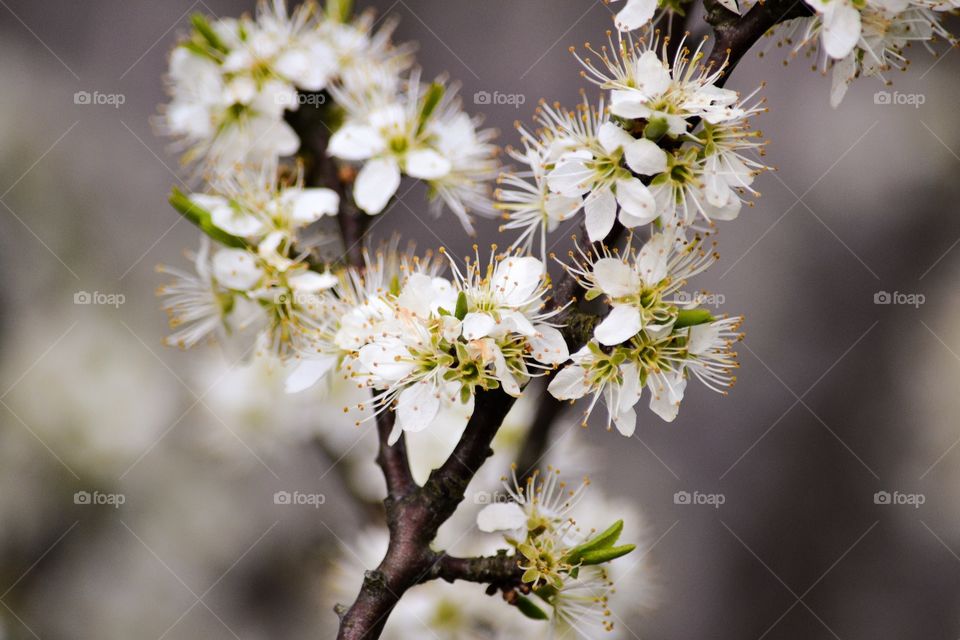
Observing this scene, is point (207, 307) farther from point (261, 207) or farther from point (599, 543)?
point (599, 543)

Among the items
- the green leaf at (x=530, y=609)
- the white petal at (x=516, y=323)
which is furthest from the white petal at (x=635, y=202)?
the green leaf at (x=530, y=609)

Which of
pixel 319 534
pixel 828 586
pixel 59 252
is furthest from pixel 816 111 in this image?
pixel 59 252

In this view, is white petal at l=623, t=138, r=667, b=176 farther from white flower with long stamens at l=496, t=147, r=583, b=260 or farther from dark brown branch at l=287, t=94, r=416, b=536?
dark brown branch at l=287, t=94, r=416, b=536

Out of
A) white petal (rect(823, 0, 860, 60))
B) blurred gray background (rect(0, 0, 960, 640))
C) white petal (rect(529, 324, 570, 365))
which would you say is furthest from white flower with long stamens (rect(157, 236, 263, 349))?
white petal (rect(823, 0, 860, 60))

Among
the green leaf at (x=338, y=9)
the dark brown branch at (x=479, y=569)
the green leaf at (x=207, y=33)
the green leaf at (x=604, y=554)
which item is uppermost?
the green leaf at (x=338, y=9)

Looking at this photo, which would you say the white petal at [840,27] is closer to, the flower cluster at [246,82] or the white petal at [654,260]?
the white petal at [654,260]
